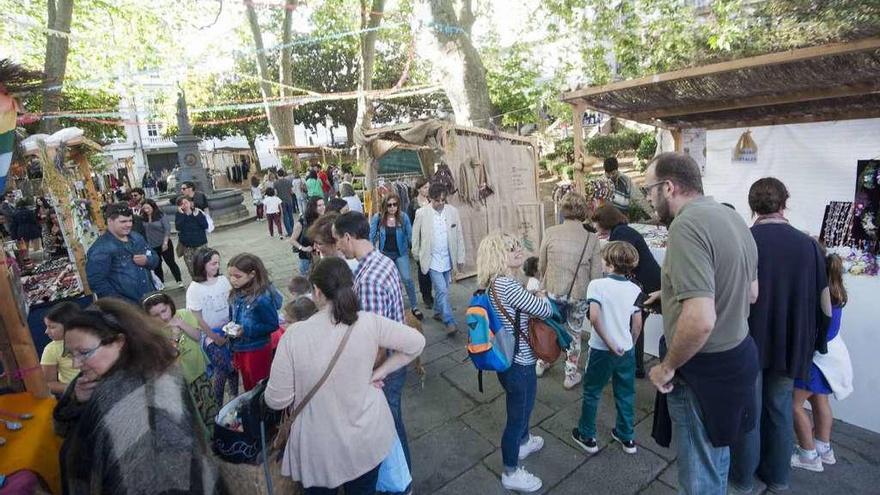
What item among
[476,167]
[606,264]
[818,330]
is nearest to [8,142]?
[606,264]

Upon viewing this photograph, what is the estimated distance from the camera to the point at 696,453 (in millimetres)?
2078

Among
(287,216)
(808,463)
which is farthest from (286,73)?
(808,463)

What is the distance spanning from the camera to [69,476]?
1853 mm

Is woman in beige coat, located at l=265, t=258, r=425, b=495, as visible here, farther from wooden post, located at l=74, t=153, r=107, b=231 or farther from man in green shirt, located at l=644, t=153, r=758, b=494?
wooden post, located at l=74, t=153, r=107, b=231

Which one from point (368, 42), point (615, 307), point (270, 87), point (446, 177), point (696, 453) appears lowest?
point (696, 453)

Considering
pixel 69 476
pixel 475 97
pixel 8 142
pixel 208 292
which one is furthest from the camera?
pixel 475 97

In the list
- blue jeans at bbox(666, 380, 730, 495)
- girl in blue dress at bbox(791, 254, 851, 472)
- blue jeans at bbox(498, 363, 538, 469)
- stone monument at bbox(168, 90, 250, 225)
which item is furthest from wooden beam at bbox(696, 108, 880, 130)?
stone monument at bbox(168, 90, 250, 225)

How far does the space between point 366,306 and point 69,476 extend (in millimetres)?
1480

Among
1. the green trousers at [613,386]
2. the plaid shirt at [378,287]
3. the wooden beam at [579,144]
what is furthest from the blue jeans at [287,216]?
the green trousers at [613,386]

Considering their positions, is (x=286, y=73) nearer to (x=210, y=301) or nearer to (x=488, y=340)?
(x=210, y=301)

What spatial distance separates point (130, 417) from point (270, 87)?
18.3 m

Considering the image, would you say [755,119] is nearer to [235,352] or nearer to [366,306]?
[366,306]

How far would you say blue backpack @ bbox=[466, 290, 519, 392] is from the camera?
8.04ft

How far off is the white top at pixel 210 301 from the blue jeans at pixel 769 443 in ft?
11.4
